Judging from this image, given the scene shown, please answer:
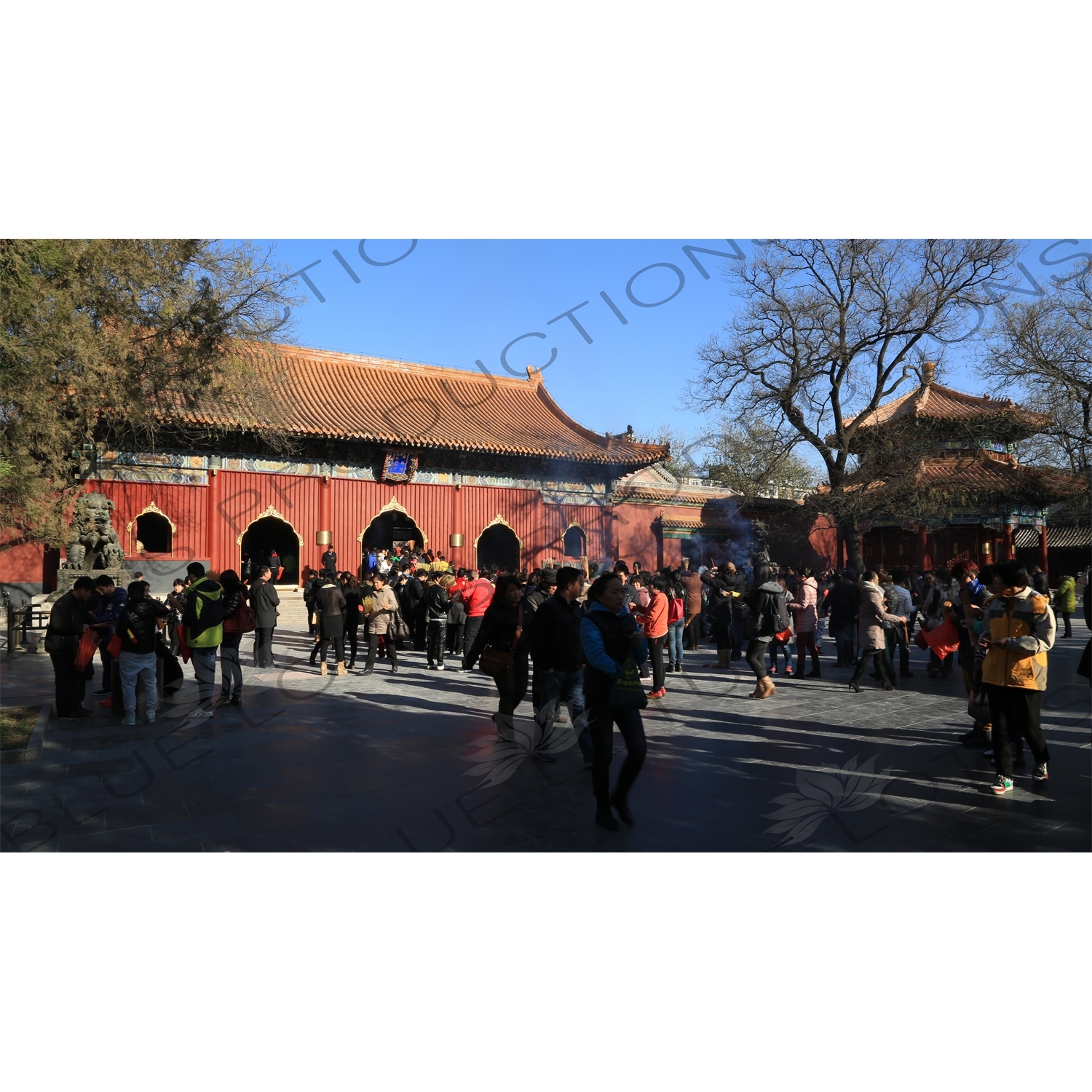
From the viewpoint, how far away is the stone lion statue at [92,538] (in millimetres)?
13492

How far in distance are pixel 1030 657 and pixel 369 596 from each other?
7615 millimetres

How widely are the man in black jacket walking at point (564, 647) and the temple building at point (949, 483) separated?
49.8 ft

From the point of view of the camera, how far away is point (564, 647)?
558 centimetres

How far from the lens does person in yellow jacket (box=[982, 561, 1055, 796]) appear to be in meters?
4.63

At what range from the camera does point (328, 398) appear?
2186cm

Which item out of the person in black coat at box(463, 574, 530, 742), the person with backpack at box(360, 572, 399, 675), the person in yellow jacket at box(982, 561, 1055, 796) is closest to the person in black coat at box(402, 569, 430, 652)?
the person with backpack at box(360, 572, 399, 675)

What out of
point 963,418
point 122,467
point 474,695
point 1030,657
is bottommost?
point 474,695

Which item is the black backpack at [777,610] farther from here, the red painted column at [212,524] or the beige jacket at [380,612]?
the red painted column at [212,524]

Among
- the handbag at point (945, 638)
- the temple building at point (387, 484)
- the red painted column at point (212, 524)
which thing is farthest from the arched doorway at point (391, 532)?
the handbag at point (945, 638)

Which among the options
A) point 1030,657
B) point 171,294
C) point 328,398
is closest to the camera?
point 1030,657

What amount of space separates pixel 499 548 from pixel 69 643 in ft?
56.8

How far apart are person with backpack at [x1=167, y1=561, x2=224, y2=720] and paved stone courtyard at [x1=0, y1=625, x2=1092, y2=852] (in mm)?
358

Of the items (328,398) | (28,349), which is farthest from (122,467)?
(28,349)

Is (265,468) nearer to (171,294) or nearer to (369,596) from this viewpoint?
(171,294)
